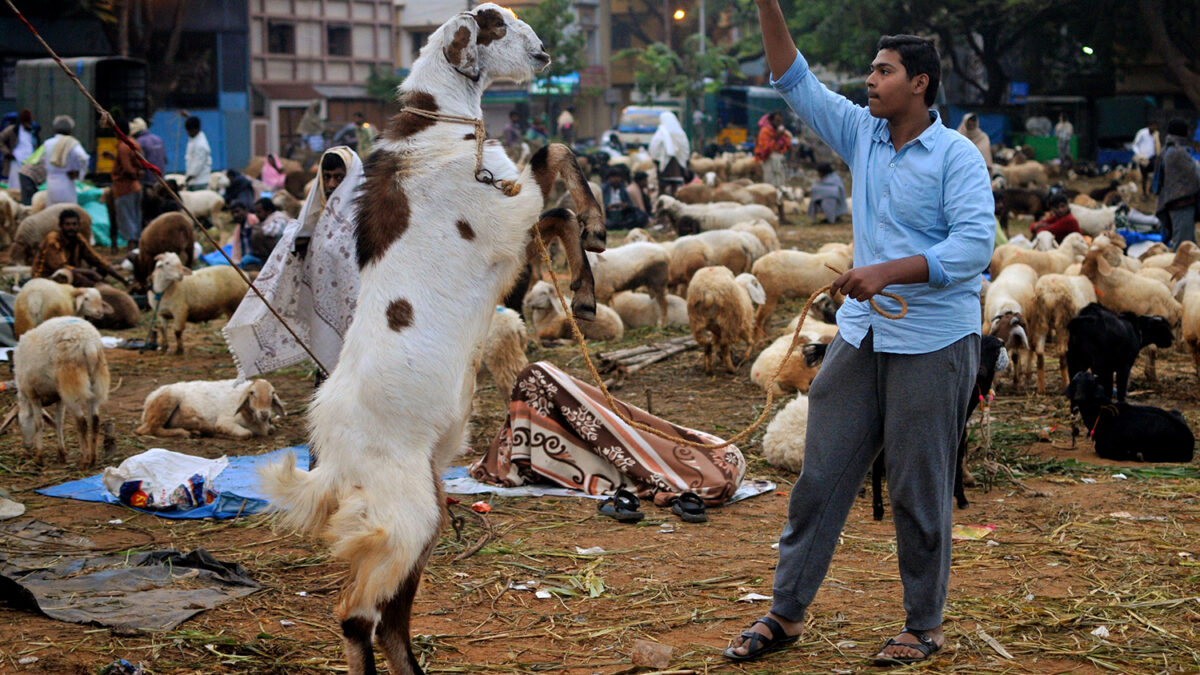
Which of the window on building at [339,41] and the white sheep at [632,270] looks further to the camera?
the window on building at [339,41]

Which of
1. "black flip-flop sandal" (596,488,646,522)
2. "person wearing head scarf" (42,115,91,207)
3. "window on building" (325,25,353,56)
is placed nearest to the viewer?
"black flip-flop sandal" (596,488,646,522)

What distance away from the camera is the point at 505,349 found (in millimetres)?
8422

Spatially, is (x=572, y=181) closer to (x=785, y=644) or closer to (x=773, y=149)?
(x=785, y=644)

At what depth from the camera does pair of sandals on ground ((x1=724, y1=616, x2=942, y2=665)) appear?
153 inches

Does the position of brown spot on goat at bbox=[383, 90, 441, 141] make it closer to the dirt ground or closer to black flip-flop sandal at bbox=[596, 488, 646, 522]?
the dirt ground

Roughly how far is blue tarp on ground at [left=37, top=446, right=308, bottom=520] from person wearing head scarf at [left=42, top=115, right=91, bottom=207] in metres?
11.0

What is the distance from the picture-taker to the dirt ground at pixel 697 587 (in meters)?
4.11

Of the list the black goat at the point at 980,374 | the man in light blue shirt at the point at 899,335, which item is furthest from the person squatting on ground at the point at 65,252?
the man in light blue shirt at the point at 899,335

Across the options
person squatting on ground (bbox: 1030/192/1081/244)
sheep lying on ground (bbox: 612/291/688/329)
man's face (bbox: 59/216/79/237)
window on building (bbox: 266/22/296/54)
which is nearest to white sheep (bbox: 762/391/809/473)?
sheep lying on ground (bbox: 612/291/688/329)

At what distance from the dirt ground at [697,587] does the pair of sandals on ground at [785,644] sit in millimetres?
52

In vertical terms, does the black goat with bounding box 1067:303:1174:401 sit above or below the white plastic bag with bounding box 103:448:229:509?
above

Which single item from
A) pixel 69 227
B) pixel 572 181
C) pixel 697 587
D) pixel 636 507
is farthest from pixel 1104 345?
pixel 69 227

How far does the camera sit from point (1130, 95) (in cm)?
3694

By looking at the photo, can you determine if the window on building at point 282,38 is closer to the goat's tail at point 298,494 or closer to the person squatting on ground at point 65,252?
the person squatting on ground at point 65,252
